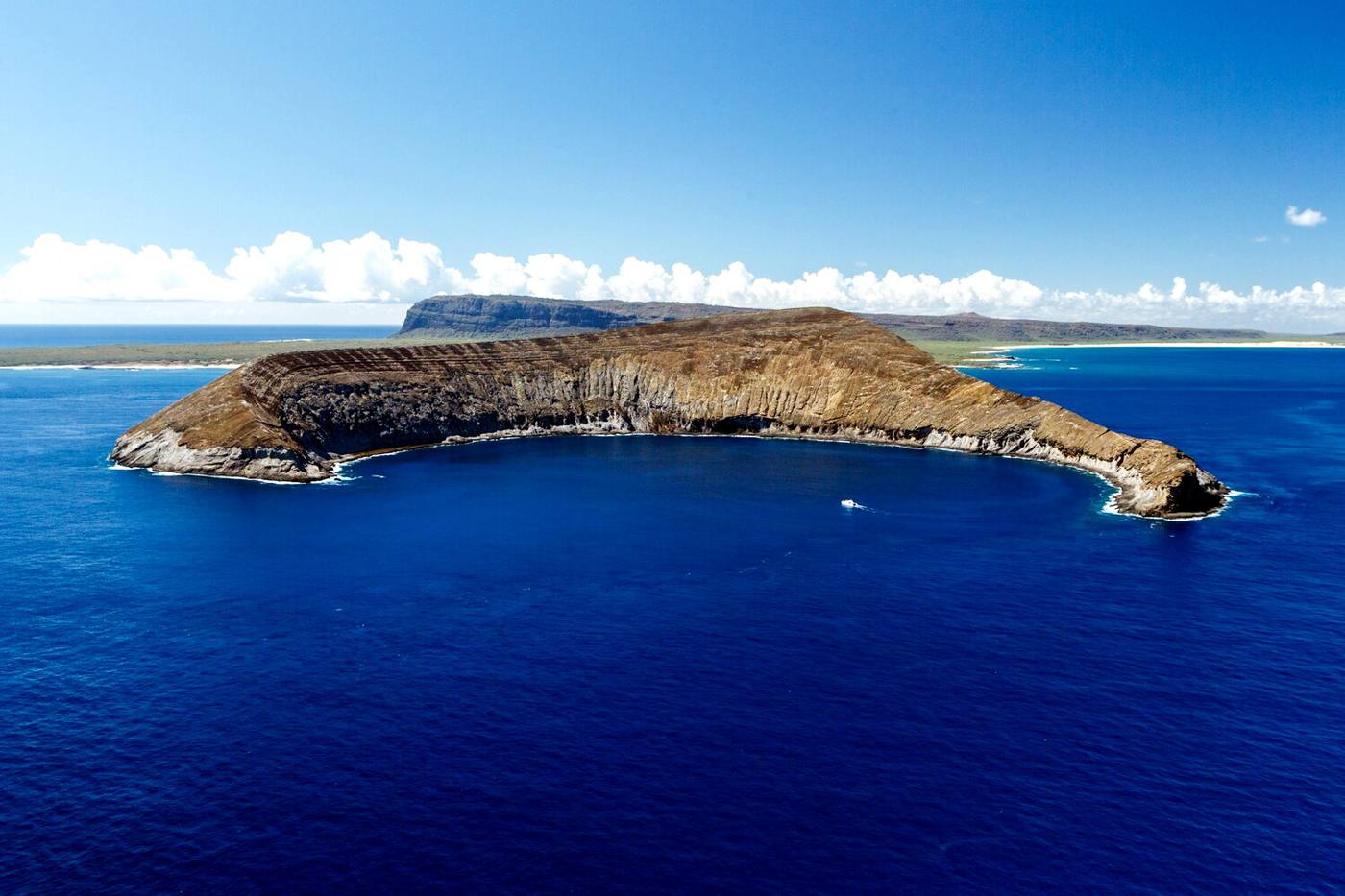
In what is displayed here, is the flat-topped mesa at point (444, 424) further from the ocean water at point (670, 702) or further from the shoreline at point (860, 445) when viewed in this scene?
the ocean water at point (670, 702)

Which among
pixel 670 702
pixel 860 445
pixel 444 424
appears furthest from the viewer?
pixel 444 424

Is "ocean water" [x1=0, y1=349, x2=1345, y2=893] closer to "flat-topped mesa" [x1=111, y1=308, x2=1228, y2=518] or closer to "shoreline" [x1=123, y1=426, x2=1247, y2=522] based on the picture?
"shoreline" [x1=123, y1=426, x2=1247, y2=522]

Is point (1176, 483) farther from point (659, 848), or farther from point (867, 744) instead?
point (659, 848)

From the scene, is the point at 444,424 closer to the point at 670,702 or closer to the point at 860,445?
the point at 860,445

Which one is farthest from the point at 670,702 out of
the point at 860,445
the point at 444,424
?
the point at 444,424

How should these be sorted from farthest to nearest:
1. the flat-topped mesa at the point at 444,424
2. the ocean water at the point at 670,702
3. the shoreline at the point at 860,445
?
the flat-topped mesa at the point at 444,424
the shoreline at the point at 860,445
the ocean water at the point at 670,702

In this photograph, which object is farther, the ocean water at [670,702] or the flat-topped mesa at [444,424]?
the flat-topped mesa at [444,424]

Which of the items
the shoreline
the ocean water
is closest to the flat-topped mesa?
the shoreline

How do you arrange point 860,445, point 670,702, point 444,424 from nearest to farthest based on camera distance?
point 670,702 < point 860,445 < point 444,424

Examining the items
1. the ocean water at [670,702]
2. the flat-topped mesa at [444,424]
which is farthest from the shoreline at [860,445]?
the ocean water at [670,702]
